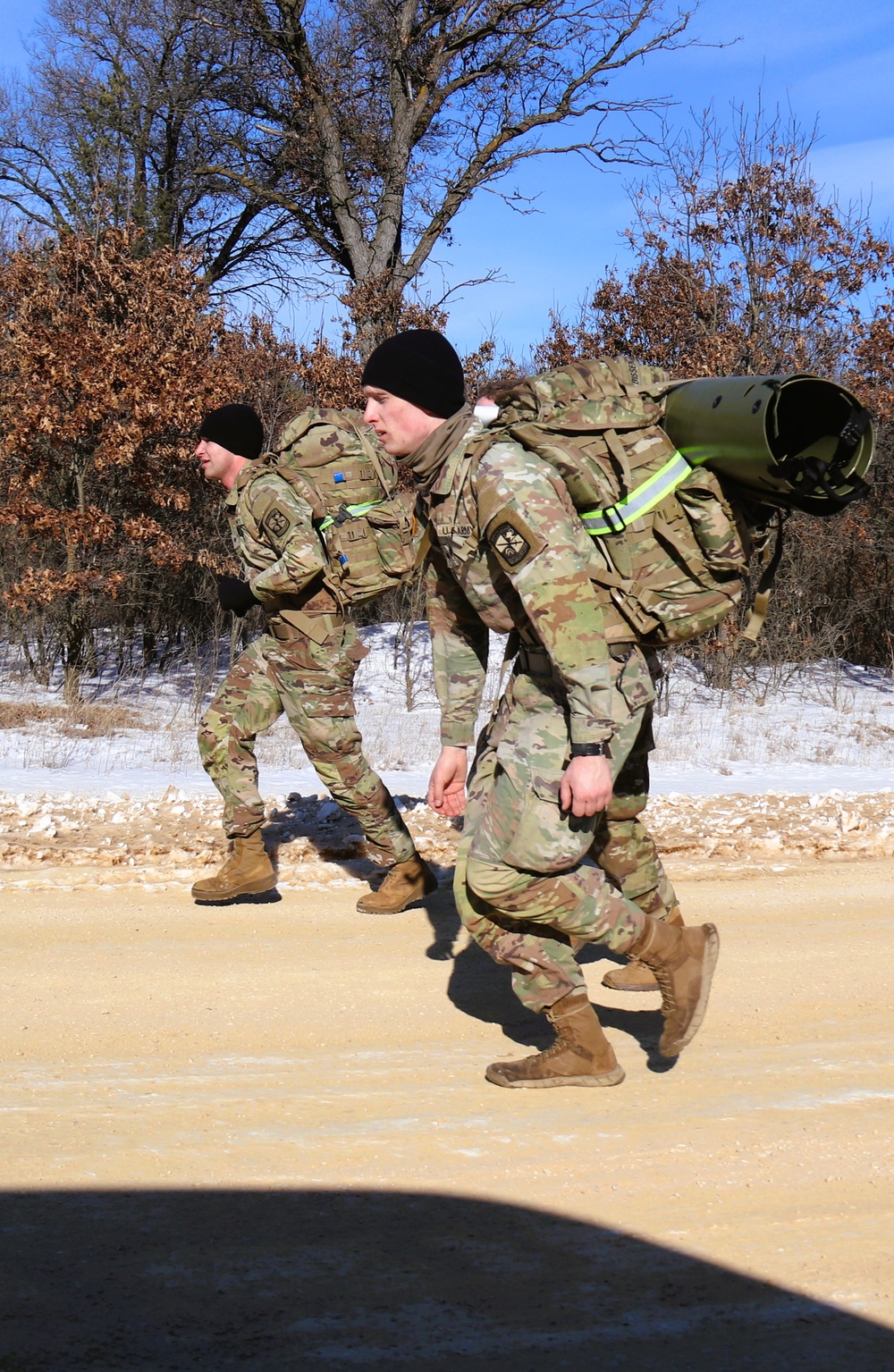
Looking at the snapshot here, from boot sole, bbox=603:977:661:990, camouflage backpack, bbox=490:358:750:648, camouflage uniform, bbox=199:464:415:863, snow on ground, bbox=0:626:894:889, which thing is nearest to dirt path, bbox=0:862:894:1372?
boot sole, bbox=603:977:661:990

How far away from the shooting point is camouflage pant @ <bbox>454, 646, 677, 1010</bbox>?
11.7 ft

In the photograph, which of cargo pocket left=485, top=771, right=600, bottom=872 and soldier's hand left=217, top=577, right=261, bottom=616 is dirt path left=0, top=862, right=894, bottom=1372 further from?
soldier's hand left=217, top=577, right=261, bottom=616

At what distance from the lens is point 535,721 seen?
143 inches

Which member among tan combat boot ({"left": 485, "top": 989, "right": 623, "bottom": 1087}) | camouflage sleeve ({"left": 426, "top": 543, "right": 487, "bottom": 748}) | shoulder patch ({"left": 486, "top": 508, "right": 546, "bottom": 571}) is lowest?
tan combat boot ({"left": 485, "top": 989, "right": 623, "bottom": 1087})

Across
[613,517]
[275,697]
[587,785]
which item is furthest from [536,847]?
[275,697]

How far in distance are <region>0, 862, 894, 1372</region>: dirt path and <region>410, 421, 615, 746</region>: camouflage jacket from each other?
1.14 metres

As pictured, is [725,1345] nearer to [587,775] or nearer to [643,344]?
[587,775]

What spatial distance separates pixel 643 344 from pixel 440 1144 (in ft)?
41.8

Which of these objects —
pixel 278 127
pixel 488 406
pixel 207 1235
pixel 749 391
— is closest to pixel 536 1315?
pixel 207 1235

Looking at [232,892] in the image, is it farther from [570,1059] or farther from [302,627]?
[570,1059]

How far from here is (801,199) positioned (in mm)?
13984

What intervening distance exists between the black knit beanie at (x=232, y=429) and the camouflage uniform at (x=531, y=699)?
215 cm

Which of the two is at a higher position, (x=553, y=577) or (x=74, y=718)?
(x=553, y=577)

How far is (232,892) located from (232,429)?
2.05m
